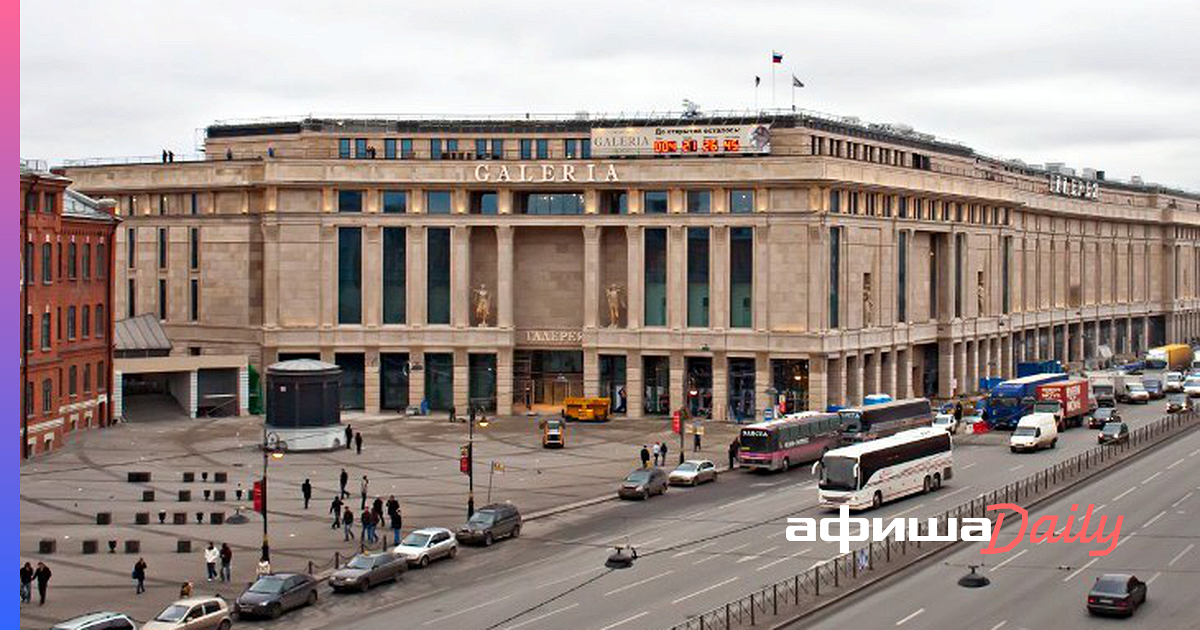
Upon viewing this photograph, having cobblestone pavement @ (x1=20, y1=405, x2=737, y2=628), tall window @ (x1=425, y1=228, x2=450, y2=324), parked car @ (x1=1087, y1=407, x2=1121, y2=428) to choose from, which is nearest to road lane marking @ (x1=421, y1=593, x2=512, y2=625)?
cobblestone pavement @ (x1=20, y1=405, x2=737, y2=628)

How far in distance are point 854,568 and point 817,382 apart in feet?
204

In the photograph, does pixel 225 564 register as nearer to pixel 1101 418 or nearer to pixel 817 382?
→ pixel 817 382

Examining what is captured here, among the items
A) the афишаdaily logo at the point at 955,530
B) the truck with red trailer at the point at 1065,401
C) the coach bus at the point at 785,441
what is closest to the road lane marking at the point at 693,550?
the афишаdaily logo at the point at 955,530

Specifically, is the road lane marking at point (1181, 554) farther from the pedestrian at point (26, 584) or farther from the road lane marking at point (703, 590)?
the pedestrian at point (26, 584)

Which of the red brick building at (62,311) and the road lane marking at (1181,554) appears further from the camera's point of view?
the red brick building at (62,311)

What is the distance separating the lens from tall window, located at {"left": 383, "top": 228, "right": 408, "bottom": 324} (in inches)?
4523

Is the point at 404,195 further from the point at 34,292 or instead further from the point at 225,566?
the point at 225,566

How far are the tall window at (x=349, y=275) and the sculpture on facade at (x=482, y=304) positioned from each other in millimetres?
9876

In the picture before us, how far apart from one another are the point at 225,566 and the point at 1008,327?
383 feet

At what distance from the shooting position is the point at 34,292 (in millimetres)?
87938

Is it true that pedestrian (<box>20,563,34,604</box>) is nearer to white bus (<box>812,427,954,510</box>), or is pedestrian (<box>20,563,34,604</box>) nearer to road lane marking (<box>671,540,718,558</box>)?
road lane marking (<box>671,540,718,558</box>)

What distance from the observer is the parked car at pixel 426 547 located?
174 feet

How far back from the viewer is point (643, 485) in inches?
2817

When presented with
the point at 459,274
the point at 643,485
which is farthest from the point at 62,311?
the point at 643,485
